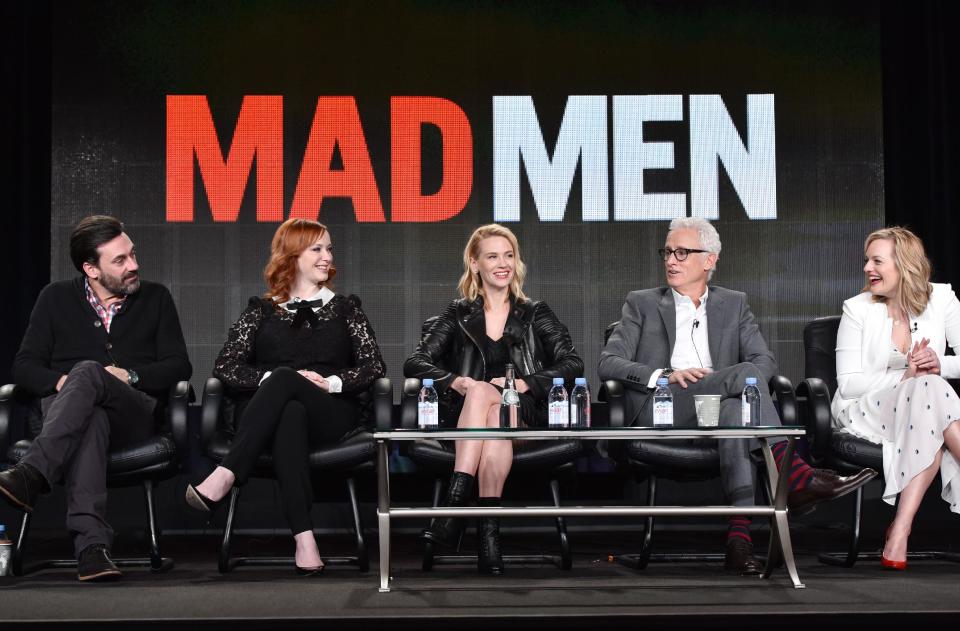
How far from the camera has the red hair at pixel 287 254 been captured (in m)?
4.46

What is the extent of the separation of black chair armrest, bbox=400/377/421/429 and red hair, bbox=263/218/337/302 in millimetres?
736

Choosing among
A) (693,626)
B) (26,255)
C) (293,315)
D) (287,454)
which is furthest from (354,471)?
(26,255)

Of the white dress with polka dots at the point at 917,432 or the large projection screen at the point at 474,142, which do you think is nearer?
the white dress with polka dots at the point at 917,432

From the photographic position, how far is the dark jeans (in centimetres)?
378

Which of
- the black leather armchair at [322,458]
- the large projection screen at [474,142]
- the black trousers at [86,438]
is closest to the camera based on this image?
the black trousers at [86,438]

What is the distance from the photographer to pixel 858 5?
211 inches

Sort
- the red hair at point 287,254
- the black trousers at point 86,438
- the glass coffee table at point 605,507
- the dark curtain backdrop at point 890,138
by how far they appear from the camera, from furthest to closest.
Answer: the dark curtain backdrop at point 890,138, the red hair at point 287,254, the black trousers at point 86,438, the glass coffee table at point 605,507

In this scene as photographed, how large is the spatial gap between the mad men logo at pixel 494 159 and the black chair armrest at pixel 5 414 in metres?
1.48

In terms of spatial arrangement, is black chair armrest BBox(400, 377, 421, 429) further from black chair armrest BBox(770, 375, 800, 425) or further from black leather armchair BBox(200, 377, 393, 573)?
black chair armrest BBox(770, 375, 800, 425)

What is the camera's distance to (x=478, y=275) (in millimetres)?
4609

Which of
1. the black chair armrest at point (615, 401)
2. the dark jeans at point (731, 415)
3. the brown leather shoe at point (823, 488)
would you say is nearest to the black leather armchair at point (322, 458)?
the black chair armrest at point (615, 401)

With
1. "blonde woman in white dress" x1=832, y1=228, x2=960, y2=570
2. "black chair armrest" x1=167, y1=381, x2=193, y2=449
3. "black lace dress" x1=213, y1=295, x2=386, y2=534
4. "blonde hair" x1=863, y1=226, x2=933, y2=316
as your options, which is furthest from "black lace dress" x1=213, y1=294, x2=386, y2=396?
"blonde hair" x1=863, y1=226, x2=933, y2=316

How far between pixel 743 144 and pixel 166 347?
2828 mm

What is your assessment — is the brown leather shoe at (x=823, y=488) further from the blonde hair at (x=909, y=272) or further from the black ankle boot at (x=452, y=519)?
the black ankle boot at (x=452, y=519)
